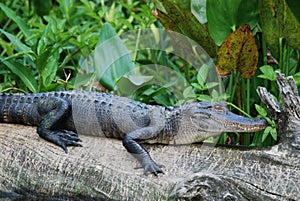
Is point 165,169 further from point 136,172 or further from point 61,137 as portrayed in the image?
point 61,137

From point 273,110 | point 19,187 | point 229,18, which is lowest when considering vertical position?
point 19,187

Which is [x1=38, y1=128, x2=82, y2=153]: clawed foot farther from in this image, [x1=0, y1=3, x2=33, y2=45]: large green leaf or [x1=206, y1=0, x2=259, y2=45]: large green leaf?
[x1=0, y1=3, x2=33, y2=45]: large green leaf

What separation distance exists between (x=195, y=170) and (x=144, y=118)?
1.83ft

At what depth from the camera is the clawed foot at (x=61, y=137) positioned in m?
3.53

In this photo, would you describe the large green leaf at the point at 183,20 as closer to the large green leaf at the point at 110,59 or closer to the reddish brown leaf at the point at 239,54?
the reddish brown leaf at the point at 239,54

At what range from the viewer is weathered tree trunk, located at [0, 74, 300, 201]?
2990mm

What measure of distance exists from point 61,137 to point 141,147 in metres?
0.53

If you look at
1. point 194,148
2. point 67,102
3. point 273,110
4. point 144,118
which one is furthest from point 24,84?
point 273,110

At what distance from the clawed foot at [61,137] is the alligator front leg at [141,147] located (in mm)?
330

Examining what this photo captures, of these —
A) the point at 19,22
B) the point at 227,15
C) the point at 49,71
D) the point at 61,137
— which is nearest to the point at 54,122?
the point at 61,137

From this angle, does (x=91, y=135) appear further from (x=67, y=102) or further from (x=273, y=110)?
(x=273, y=110)

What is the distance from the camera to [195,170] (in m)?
3.22

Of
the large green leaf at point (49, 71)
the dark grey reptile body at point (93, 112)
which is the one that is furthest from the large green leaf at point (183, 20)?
the large green leaf at point (49, 71)

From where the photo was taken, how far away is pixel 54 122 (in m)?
3.70
